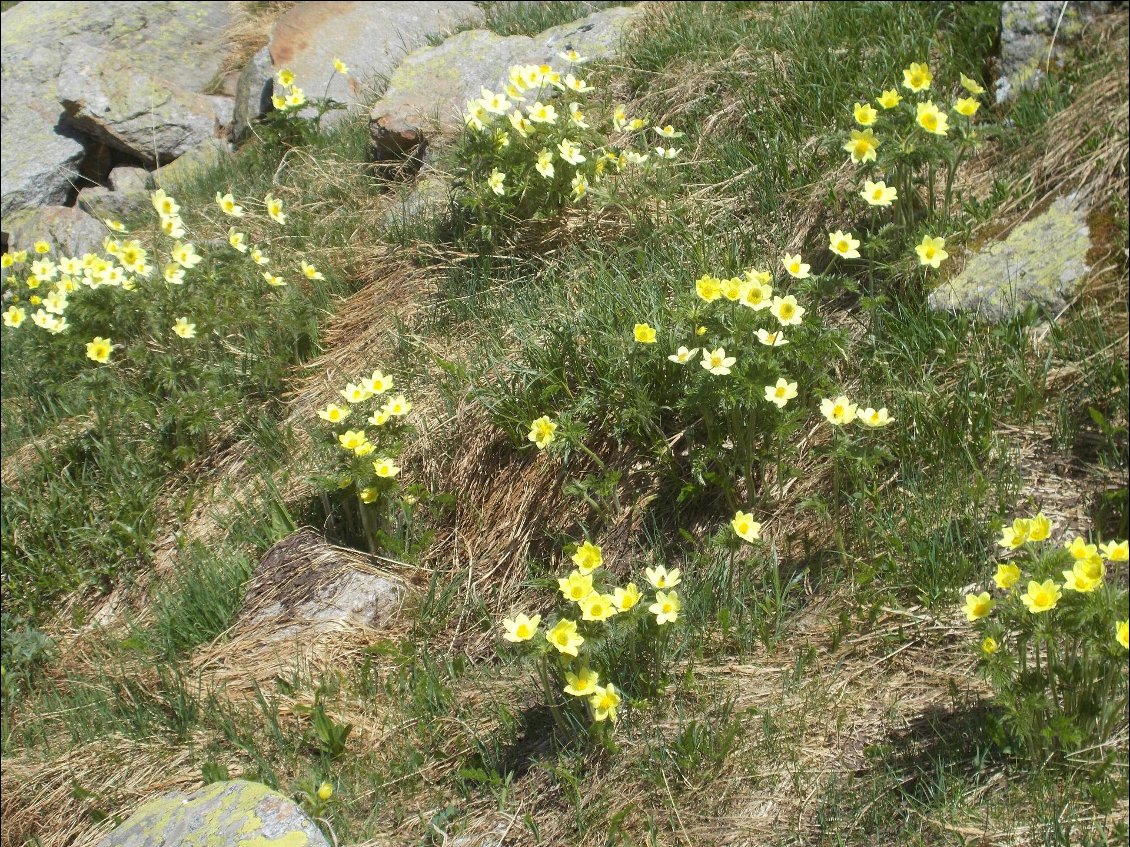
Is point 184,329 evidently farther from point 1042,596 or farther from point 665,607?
point 1042,596

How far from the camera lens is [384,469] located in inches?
141

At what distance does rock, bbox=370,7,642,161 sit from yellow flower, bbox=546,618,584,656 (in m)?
3.38

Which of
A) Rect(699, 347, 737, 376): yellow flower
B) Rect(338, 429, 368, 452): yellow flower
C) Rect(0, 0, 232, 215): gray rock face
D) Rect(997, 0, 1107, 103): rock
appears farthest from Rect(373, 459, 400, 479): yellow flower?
Rect(0, 0, 232, 215): gray rock face

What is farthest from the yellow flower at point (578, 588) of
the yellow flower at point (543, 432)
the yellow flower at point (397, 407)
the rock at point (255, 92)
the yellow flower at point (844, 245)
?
the rock at point (255, 92)

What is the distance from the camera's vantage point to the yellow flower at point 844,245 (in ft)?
11.6

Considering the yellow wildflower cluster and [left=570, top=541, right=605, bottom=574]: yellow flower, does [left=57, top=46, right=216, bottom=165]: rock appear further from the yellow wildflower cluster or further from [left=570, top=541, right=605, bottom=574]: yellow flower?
the yellow wildflower cluster

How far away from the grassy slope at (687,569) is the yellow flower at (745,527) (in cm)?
22

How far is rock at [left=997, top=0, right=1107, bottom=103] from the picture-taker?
4062 mm

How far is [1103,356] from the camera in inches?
127

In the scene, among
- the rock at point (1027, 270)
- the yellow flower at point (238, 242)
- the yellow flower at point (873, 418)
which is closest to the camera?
the yellow flower at point (873, 418)

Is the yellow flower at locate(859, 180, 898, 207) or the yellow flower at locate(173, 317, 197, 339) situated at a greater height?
the yellow flower at locate(859, 180, 898, 207)

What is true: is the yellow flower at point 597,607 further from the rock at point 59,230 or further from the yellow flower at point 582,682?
the rock at point 59,230

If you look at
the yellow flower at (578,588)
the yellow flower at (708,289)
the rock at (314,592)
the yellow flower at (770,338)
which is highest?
the yellow flower at (708,289)

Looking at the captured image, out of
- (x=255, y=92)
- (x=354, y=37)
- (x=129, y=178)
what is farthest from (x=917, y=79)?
(x=129, y=178)
